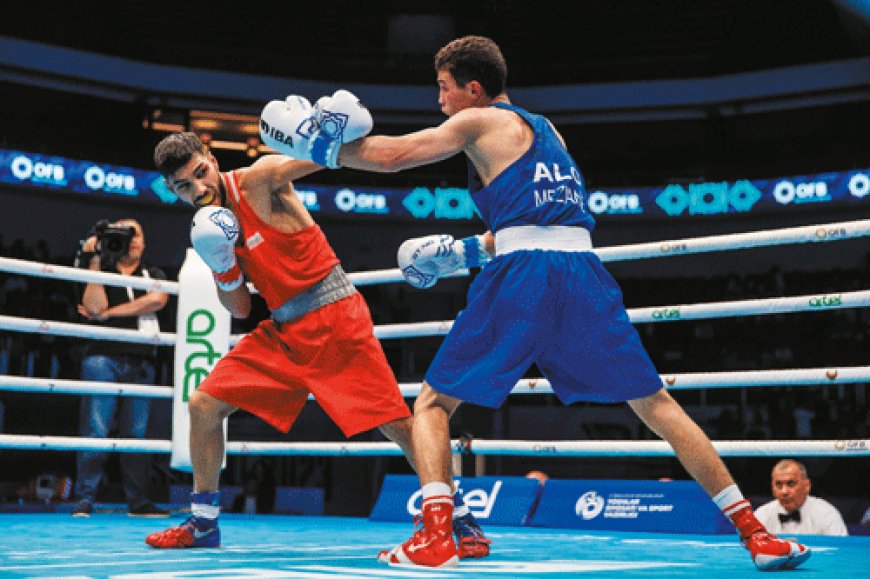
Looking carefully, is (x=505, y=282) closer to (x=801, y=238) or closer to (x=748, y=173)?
(x=801, y=238)

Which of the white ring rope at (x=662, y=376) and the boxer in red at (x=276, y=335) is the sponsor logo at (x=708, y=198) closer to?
the white ring rope at (x=662, y=376)

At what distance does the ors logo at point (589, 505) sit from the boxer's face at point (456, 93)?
5.66 feet

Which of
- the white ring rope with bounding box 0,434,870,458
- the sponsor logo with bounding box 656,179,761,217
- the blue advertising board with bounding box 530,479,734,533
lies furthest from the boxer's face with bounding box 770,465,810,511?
the sponsor logo with bounding box 656,179,761,217

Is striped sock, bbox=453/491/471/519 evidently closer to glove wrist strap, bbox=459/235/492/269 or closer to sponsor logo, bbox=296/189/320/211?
glove wrist strap, bbox=459/235/492/269

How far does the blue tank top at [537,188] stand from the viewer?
7.83ft

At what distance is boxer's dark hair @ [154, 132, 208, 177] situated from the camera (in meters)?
2.77

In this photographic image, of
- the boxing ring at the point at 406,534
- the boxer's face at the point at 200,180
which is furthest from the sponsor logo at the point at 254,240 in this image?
the boxing ring at the point at 406,534

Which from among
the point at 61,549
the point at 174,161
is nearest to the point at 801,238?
the point at 174,161

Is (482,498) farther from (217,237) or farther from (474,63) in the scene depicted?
(474,63)

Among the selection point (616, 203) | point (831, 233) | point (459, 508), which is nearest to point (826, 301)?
point (831, 233)

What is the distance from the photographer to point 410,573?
2014mm

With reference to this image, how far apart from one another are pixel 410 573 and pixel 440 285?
13227 mm

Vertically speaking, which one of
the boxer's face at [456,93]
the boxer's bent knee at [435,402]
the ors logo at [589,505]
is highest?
the boxer's face at [456,93]

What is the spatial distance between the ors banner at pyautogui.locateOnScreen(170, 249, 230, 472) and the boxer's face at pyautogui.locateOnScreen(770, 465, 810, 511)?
2.30 metres
